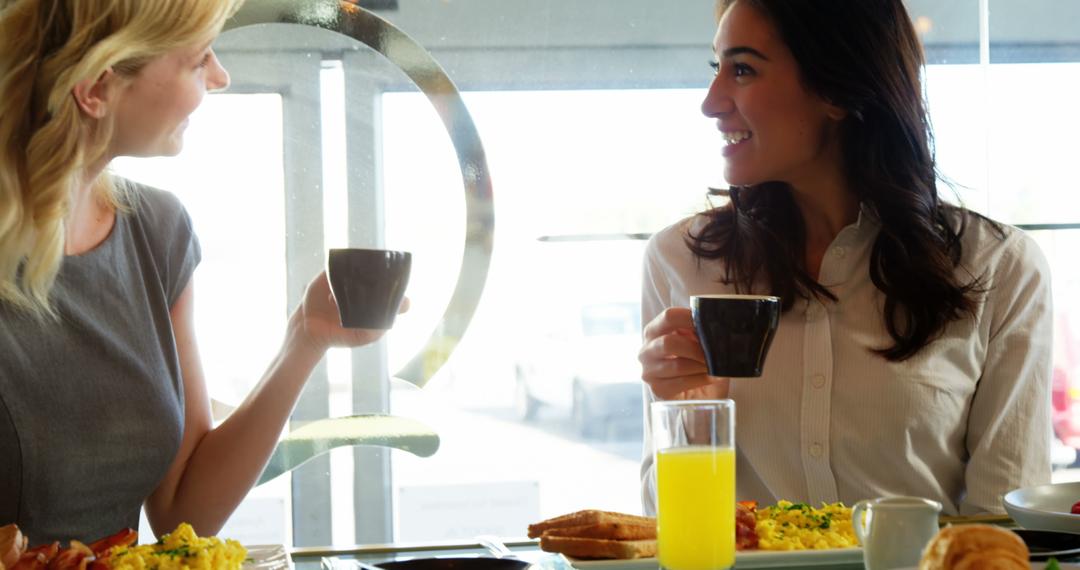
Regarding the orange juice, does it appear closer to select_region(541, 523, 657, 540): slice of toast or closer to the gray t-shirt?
select_region(541, 523, 657, 540): slice of toast

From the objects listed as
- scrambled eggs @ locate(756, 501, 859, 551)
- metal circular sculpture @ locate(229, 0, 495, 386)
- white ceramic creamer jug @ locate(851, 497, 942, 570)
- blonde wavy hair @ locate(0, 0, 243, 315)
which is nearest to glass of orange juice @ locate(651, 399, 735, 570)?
white ceramic creamer jug @ locate(851, 497, 942, 570)

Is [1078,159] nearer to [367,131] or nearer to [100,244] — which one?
[367,131]

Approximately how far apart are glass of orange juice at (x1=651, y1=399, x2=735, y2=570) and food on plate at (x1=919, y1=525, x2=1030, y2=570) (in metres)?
0.21

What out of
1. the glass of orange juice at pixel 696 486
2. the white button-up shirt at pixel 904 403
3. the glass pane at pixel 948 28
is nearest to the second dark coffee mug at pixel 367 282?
the glass of orange juice at pixel 696 486

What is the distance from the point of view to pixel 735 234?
6.77ft

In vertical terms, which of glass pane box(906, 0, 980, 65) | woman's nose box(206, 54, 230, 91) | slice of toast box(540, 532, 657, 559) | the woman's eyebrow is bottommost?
slice of toast box(540, 532, 657, 559)

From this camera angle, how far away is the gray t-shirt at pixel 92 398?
166 centimetres

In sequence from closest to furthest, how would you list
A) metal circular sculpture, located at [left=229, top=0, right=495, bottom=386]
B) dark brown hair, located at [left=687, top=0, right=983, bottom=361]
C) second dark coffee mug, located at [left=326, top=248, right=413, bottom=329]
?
1. second dark coffee mug, located at [left=326, top=248, right=413, bottom=329]
2. dark brown hair, located at [left=687, top=0, right=983, bottom=361]
3. metal circular sculpture, located at [left=229, top=0, right=495, bottom=386]

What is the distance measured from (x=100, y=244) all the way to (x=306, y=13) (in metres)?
0.81

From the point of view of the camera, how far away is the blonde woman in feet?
5.49

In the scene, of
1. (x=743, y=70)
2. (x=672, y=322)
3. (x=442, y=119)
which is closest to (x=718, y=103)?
(x=743, y=70)

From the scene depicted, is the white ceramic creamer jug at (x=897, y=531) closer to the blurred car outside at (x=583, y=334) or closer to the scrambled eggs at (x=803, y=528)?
the scrambled eggs at (x=803, y=528)

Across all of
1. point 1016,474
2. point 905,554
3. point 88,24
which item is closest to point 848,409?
point 1016,474

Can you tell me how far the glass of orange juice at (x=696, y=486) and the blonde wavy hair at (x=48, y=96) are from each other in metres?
0.98
